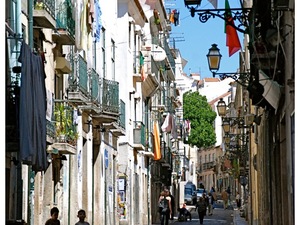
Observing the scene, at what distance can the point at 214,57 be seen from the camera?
24047 millimetres

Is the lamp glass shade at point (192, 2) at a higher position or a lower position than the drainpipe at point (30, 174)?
higher

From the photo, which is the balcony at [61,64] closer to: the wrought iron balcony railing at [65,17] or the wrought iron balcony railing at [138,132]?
the wrought iron balcony railing at [65,17]

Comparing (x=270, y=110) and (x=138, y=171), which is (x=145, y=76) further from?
(x=270, y=110)

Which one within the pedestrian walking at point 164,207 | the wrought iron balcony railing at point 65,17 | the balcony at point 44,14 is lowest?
the pedestrian walking at point 164,207

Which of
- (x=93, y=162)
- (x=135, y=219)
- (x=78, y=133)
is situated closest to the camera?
(x=78, y=133)

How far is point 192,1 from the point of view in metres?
19.3

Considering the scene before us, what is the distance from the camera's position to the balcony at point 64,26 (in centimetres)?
2439

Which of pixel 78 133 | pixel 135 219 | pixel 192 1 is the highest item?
pixel 192 1

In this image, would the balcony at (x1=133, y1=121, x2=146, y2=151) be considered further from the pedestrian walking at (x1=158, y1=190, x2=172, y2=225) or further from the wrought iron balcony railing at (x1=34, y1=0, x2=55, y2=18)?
the wrought iron balcony railing at (x1=34, y1=0, x2=55, y2=18)

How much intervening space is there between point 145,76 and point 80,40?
1740 cm

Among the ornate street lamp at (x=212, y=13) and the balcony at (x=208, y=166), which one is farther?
the balcony at (x=208, y=166)

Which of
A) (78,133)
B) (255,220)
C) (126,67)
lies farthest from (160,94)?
(78,133)

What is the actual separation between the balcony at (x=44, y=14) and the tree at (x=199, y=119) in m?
68.5

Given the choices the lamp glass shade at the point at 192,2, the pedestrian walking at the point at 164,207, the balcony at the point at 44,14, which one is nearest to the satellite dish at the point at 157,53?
the pedestrian walking at the point at 164,207
